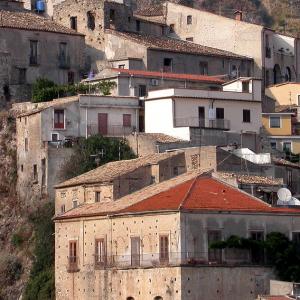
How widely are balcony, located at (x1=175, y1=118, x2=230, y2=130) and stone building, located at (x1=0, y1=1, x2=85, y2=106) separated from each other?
35.2 ft

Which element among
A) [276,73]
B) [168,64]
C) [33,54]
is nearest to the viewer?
[33,54]

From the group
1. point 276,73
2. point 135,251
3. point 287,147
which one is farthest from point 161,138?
point 276,73

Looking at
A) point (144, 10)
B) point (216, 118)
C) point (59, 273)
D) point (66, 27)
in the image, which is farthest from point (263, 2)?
point (59, 273)

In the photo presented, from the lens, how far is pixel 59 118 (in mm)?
91000

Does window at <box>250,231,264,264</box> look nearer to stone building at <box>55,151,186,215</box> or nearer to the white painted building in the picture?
stone building at <box>55,151,186,215</box>

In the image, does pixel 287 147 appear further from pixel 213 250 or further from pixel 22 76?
pixel 213 250

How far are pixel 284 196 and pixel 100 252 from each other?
8.89 metres

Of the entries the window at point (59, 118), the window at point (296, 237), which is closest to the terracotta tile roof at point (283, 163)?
the window at point (296, 237)

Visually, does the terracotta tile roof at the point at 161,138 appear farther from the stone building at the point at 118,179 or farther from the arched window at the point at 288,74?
the arched window at the point at 288,74

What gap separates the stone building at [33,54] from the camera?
322ft

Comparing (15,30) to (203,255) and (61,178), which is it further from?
(203,255)

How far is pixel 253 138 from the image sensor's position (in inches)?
3686

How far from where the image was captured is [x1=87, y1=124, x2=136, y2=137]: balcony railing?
9175 centimetres

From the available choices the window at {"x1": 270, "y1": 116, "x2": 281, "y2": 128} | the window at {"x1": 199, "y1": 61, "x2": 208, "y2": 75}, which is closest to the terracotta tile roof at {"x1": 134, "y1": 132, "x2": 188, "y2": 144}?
the window at {"x1": 270, "y1": 116, "x2": 281, "y2": 128}
